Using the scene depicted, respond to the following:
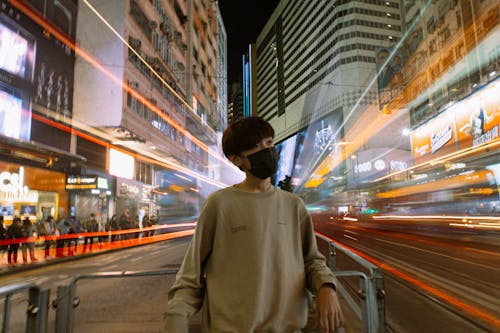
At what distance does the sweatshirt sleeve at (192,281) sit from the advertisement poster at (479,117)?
77.4 feet

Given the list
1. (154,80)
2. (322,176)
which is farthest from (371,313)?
(322,176)

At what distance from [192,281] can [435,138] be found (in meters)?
32.4

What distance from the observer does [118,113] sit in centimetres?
2019

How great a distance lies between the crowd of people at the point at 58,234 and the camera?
38.9ft

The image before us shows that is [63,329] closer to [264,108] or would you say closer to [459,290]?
[459,290]

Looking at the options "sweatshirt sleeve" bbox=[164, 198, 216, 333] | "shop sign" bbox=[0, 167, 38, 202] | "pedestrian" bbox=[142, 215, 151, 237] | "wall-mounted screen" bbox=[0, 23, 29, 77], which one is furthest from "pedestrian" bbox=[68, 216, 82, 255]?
"sweatshirt sleeve" bbox=[164, 198, 216, 333]

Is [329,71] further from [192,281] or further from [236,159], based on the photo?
[192,281]

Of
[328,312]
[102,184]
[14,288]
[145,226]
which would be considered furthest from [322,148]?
[328,312]

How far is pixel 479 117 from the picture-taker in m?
22.1

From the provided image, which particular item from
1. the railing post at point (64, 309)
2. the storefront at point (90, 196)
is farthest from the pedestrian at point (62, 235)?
the railing post at point (64, 309)

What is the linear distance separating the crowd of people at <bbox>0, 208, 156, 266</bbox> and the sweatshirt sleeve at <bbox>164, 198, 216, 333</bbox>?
12657mm

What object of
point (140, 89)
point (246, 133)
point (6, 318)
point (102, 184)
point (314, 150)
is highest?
point (314, 150)

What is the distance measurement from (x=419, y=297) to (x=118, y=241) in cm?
1556

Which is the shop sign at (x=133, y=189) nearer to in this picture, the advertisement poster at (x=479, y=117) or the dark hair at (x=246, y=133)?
the dark hair at (x=246, y=133)
